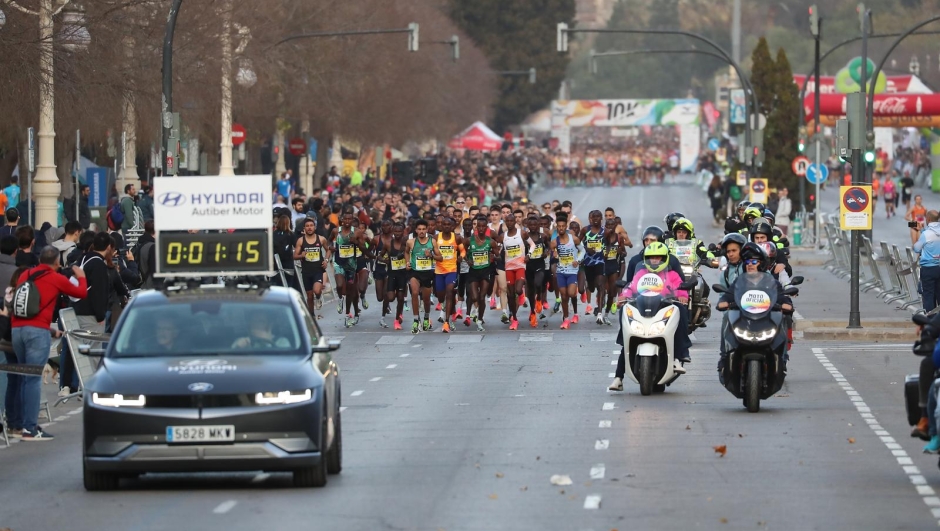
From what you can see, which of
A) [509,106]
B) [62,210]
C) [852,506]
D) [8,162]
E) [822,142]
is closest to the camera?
[852,506]

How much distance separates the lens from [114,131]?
131 ft

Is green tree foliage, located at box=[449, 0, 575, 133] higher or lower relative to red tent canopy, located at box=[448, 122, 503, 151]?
higher

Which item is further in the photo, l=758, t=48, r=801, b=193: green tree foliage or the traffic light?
l=758, t=48, r=801, b=193: green tree foliage

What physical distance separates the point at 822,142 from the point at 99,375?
36.9 metres

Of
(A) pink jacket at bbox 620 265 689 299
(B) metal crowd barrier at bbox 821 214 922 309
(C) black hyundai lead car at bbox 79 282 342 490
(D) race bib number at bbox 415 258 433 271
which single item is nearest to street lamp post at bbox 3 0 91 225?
(D) race bib number at bbox 415 258 433 271

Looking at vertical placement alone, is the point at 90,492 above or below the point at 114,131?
below

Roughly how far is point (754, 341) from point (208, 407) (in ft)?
20.2

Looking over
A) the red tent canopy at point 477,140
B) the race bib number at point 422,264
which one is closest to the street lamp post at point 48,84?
the race bib number at point 422,264

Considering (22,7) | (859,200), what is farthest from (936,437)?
(22,7)

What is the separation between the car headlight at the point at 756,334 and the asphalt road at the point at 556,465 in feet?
2.18

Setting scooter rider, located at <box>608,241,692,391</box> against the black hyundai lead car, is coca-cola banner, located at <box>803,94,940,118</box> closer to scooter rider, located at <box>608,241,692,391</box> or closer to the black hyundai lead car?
scooter rider, located at <box>608,241,692,391</box>

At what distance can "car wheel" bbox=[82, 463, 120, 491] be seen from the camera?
12.5m

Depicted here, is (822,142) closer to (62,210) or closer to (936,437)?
(62,210)

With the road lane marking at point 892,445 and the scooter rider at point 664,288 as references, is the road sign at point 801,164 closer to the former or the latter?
the road lane marking at point 892,445
